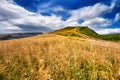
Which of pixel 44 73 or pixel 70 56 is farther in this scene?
pixel 70 56

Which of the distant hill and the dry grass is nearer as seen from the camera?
the dry grass

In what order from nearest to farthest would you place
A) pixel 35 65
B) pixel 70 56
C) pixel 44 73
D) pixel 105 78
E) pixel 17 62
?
pixel 44 73 → pixel 105 78 → pixel 35 65 → pixel 17 62 → pixel 70 56

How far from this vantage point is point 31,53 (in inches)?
273

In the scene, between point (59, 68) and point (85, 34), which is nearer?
point (59, 68)

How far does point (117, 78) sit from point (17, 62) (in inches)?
125

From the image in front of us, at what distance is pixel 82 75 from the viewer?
518cm

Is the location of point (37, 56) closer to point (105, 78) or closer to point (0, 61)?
point (0, 61)

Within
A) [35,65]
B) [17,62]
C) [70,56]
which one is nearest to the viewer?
[35,65]

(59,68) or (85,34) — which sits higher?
(59,68)

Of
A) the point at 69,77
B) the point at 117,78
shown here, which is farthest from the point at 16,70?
the point at 117,78

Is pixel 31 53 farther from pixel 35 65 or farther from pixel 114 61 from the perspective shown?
pixel 114 61

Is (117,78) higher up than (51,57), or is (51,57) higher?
(51,57)

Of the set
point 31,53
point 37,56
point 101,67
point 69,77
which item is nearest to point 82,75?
point 69,77

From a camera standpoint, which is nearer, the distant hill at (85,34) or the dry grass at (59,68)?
the dry grass at (59,68)
